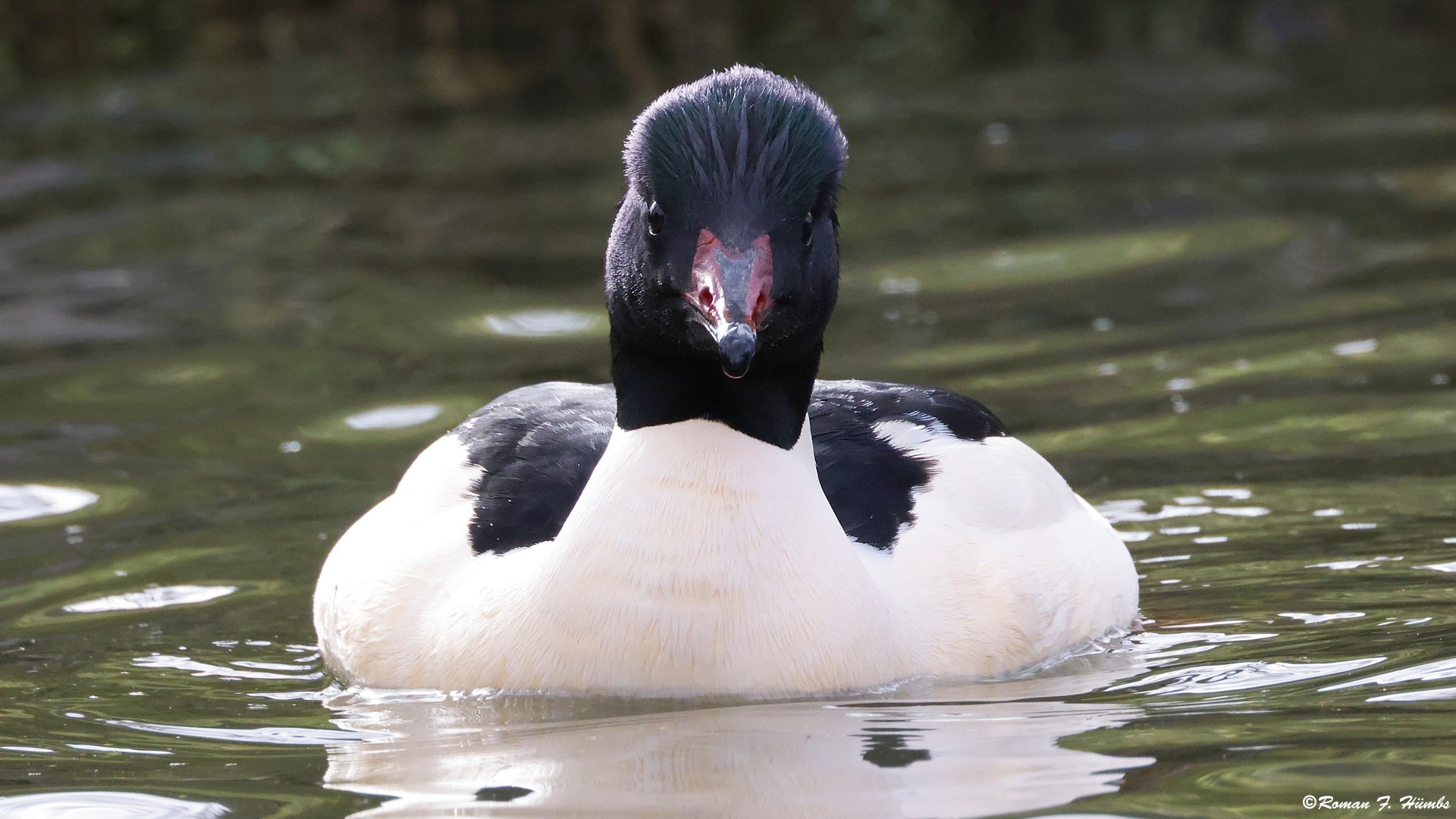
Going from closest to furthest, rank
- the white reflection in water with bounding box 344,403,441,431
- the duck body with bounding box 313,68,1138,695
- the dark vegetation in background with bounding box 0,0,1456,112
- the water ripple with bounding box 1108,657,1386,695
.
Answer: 1. the duck body with bounding box 313,68,1138,695
2. the water ripple with bounding box 1108,657,1386,695
3. the white reflection in water with bounding box 344,403,441,431
4. the dark vegetation in background with bounding box 0,0,1456,112

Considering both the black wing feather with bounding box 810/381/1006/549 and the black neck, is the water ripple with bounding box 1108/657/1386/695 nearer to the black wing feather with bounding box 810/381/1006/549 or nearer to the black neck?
the black wing feather with bounding box 810/381/1006/549

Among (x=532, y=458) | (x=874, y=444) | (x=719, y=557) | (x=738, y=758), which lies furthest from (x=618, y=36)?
(x=738, y=758)

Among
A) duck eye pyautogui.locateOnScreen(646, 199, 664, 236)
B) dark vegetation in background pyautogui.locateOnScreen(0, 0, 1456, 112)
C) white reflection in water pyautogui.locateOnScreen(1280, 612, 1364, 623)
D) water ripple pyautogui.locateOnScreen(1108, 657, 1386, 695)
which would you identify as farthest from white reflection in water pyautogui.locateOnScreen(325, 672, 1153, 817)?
dark vegetation in background pyautogui.locateOnScreen(0, 0, 1456, 112)

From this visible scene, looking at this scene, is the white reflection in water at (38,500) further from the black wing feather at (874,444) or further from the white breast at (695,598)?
the black wing feather at (874,444)

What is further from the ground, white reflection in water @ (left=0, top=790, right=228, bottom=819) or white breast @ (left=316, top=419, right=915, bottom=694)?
white breast @ (left=316, top=419, right=915, bottom=694)

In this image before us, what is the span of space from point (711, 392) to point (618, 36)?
11493 mm

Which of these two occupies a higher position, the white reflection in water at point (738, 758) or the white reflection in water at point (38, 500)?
the white reflection in water at point (38, 500)

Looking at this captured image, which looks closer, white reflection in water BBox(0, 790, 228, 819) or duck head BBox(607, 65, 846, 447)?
white reflection in water BBox(0, 790, 228, 819)

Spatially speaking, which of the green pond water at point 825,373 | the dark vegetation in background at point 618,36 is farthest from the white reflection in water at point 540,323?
the dark vegetation in background at point 618,36

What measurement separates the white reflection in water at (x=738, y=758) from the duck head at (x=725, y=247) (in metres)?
0.70

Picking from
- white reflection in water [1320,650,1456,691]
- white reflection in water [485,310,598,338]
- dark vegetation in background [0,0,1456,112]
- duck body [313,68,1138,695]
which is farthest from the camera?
dark vegetation in background [0,0,1456,112]

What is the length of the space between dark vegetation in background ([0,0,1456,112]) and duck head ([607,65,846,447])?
32.6ft

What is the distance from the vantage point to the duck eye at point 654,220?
4.39 m

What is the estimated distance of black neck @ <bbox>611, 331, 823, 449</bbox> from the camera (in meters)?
4.57
